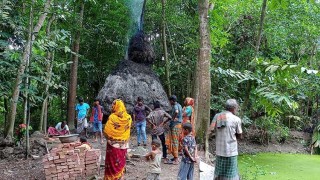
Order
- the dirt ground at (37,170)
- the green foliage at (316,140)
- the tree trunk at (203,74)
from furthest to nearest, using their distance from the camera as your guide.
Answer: the green foliage at (316,140) → the tree trunk at (203,74) → the dirt ground at (37,170)

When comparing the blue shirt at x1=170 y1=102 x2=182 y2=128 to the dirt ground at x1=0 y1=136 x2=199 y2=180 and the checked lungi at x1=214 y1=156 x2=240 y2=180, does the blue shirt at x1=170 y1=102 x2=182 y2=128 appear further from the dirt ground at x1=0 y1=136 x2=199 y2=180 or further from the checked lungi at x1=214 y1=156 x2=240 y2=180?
the checked lungi at x1=214 y1=156 x2=240 y2=180

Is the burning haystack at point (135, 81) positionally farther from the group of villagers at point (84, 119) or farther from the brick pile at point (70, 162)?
the brick pile at point (70, 162)

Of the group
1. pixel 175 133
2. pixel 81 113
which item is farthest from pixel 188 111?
pixel 81 113

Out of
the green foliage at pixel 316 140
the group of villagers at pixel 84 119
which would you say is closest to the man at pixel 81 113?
the group of villagers at pixel 84 119

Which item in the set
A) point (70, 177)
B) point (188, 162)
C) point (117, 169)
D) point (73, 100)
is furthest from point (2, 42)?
point (73, 100)

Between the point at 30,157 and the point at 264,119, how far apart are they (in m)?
10.3

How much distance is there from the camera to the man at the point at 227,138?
15.0 feet

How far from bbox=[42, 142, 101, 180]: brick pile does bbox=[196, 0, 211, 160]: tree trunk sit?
371 centimetres

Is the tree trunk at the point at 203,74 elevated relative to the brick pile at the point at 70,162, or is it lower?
elevated

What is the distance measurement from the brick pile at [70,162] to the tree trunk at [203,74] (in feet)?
Result: 12.2

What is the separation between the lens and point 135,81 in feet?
45.8

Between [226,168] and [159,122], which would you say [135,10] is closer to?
[159,122]

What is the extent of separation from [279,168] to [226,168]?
6412mm

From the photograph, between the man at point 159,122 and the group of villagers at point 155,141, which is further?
the man at point 159,122
